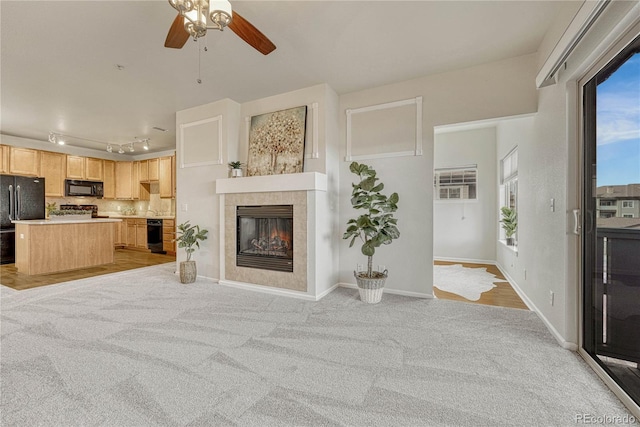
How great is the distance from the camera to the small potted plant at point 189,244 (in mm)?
4027

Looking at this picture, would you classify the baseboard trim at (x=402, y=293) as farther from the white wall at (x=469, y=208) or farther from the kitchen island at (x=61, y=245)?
the kitchen island at (x=61, y=245)

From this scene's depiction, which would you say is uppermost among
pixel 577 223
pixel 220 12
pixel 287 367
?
pixel 220 12

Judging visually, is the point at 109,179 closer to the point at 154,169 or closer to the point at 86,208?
the point at 86,208

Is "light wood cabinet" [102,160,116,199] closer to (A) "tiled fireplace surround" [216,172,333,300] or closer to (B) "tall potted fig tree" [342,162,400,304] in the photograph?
(A) "tiled fireplace surround" [216,172,333,300]

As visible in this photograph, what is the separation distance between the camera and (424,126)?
11.2 ft

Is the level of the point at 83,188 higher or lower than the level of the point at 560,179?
higher

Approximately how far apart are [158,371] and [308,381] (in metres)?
1.00

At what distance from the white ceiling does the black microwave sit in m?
2.90

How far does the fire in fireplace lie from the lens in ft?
11.9

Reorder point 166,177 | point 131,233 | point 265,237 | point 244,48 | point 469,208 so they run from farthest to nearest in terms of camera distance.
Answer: point 131,233
point 166,177
point 469,208
point 265,237
point 244,48

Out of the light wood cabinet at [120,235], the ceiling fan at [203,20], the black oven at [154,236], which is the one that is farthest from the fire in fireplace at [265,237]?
the light wood cabinet at [120,235]

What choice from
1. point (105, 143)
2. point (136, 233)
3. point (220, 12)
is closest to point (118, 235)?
point (136, 233)

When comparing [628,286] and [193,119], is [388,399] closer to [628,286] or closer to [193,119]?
[628,286]

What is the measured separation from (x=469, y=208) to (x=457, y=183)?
578 mm
